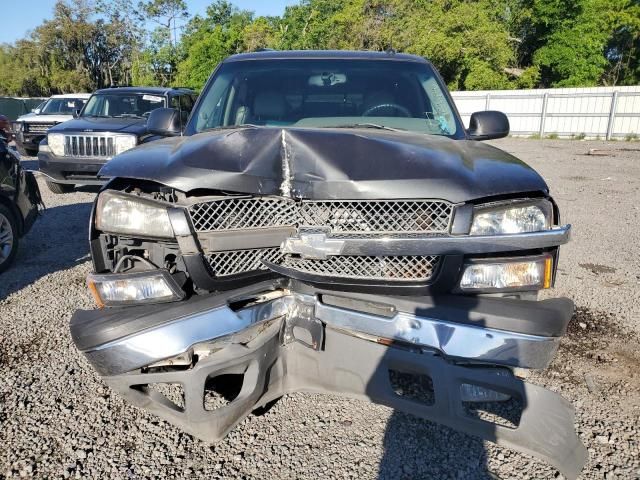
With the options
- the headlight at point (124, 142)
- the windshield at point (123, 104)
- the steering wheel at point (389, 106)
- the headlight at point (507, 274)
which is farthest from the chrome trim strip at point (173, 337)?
the windshield at point (123, 104)

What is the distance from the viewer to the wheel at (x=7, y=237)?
16.1 feet

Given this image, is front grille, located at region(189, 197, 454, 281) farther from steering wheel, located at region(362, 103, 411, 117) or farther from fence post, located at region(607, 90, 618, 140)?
fence post, located at region(607, 90, 618, 140)

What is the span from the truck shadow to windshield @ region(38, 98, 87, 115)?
7941 mm

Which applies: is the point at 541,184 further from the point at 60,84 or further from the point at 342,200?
the point at 60,84

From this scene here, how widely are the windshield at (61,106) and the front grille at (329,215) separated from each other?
1408 centimetres

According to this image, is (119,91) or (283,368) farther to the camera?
(119,91)

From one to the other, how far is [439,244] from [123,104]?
30.4 ft

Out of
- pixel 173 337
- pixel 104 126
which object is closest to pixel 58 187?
pixel 104 126

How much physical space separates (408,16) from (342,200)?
1395 inches

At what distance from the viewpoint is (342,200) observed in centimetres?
197

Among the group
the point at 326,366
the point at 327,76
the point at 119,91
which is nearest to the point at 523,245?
the point at 326,366

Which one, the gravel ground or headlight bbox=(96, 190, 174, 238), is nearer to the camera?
headlight bbox=(96, 190, 174, 238)

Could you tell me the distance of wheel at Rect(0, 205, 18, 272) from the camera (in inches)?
193

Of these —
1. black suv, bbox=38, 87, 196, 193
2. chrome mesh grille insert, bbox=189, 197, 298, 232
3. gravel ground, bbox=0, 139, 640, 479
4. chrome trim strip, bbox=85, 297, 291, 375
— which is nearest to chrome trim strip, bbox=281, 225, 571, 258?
chrome mesh grille insert, bbox=189, 197, 298, 232
